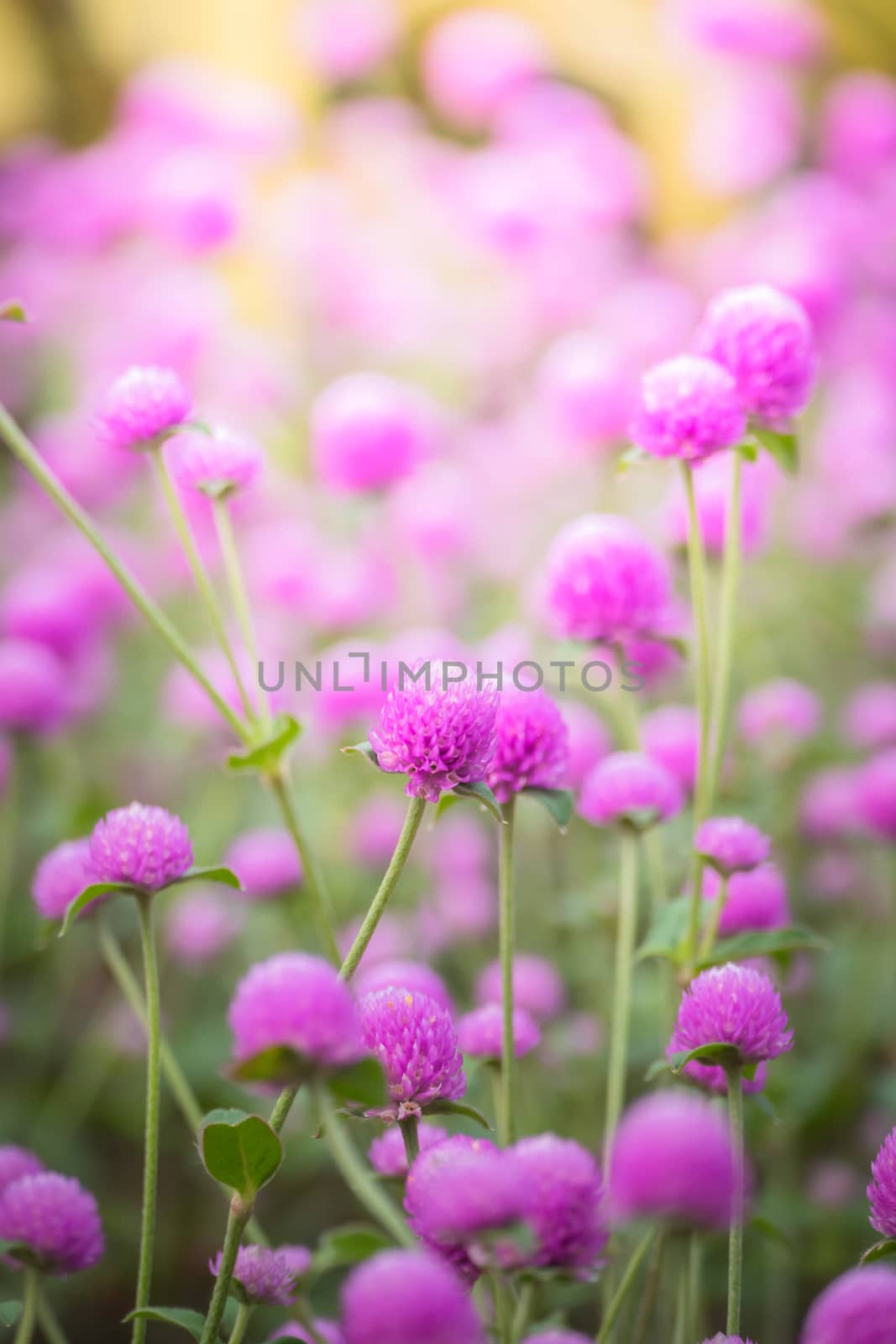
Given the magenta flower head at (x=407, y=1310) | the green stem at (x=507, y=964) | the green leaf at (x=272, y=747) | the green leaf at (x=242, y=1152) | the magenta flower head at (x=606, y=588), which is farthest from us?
the magenta flower head at (x=606, y=588)

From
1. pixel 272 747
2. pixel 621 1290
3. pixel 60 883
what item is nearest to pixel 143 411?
pixel 272 747

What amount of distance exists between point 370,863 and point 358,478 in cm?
63

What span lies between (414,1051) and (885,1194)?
0.34 m

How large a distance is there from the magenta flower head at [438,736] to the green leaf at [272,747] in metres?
0.19

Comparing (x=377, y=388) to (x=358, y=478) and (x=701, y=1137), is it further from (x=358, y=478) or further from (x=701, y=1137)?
(x=701, y=1137)

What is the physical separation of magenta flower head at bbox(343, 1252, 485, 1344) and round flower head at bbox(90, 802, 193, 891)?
0.34m

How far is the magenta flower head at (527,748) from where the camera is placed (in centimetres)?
89

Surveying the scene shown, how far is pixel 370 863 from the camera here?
5.97 ft

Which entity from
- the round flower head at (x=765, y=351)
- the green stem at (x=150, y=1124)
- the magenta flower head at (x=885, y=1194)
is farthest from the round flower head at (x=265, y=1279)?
the round flower head at (x=765, y=351)

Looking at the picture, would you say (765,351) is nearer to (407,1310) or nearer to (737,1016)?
(737,1016)

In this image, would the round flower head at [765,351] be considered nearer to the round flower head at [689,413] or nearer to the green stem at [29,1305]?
the round flower head at [689,413]

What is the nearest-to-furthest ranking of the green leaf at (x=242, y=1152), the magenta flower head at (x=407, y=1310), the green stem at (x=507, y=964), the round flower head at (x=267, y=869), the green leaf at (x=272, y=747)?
1. the magenta flower head at (x=407, y=1310)
2. the green leaf at (x=242, y=1152)
3. the green stem at (x=507, y=964)
4. the green leaf at (x=272, y=747)
5. the round flower head at (x=267, y=869)

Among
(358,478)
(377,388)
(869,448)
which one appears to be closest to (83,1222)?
(358,478)

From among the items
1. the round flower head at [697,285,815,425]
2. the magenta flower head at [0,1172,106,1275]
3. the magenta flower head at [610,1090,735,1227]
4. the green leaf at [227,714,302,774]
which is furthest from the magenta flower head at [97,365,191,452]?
the magenta flower head at [610,1090,735,1227]
